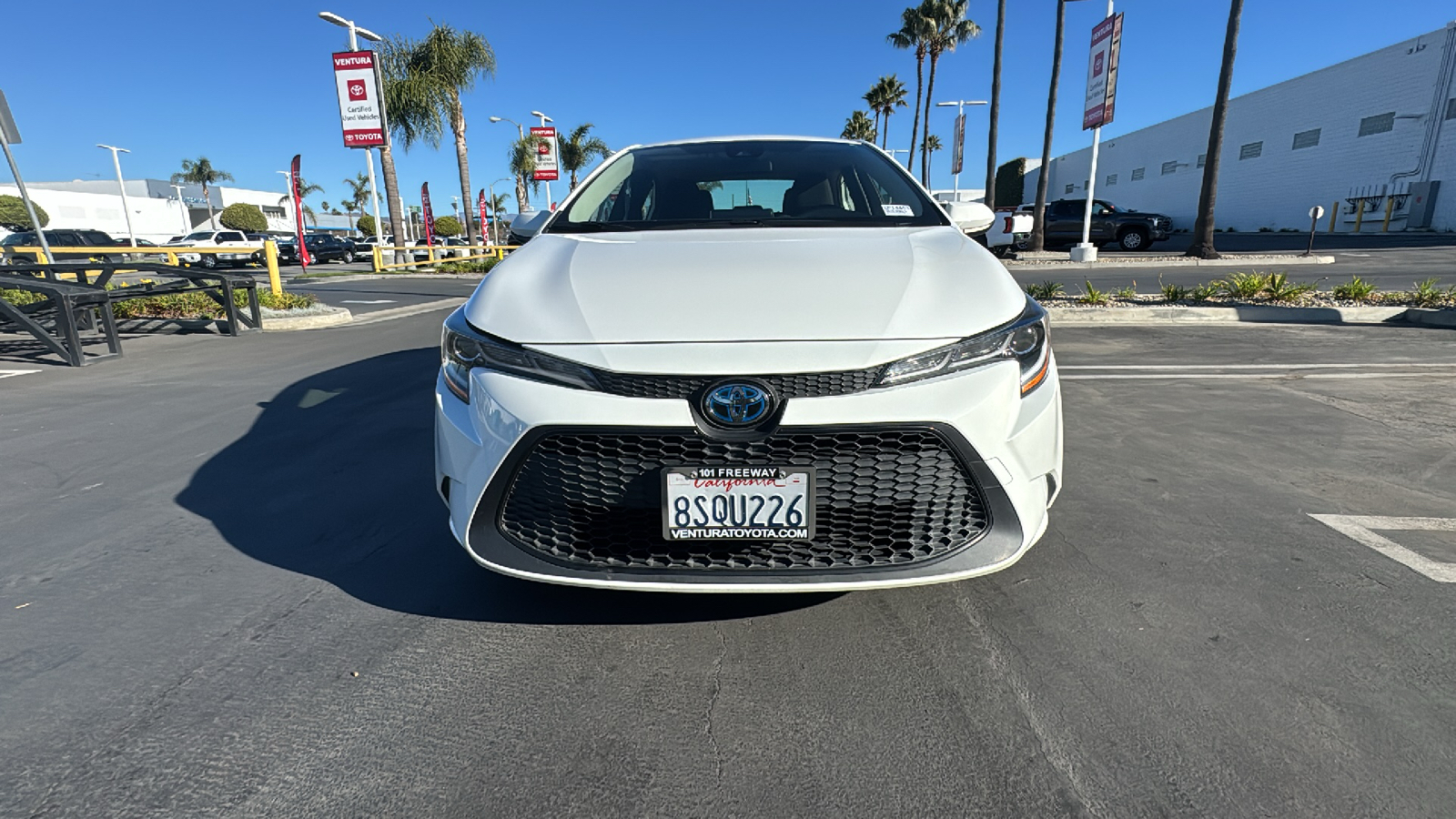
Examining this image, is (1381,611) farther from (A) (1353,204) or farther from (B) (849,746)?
(A) (1353,204)

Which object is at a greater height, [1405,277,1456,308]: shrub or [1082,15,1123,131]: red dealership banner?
[1082,15,1123,131]: red dealership banner

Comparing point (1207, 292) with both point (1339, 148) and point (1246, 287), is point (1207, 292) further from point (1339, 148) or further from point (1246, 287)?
point (1339, 148)

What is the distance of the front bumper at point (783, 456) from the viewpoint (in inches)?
69.5

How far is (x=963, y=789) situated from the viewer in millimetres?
1569

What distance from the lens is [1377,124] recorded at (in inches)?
1280

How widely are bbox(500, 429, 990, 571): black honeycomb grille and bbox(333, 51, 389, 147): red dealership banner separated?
21975 millimetres

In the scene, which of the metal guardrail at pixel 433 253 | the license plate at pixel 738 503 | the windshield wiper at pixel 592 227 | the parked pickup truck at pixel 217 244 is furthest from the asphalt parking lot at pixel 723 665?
the parked pickup truck at pixel 217 244

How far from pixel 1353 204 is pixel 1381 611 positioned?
42.9m

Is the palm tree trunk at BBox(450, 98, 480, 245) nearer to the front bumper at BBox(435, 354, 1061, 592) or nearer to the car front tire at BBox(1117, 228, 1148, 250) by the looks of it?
the car front tire at BBox(1117, 228, 1148, 250)

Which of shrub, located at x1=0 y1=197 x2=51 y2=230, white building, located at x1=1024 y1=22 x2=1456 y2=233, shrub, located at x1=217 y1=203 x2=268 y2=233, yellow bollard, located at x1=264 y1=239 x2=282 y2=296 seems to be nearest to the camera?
yellow bollard, located at x1=264 y1=239 x2=282 y2=296

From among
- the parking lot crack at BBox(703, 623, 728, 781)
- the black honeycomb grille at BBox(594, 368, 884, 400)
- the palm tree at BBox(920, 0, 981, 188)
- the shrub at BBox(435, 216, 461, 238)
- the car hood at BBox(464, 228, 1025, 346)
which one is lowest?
the parking lot crack at BBox(703, 623, 728, 781)

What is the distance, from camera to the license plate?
1804 mm

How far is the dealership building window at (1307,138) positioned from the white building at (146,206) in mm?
62207

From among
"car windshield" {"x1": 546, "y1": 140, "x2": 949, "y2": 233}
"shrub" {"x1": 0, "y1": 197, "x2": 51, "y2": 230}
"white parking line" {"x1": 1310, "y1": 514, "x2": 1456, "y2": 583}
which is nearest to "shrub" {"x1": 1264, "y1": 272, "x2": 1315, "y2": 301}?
"white parking line" {"x1": 1310, "y1": 514, "x2": 1456, "y2": 583}
